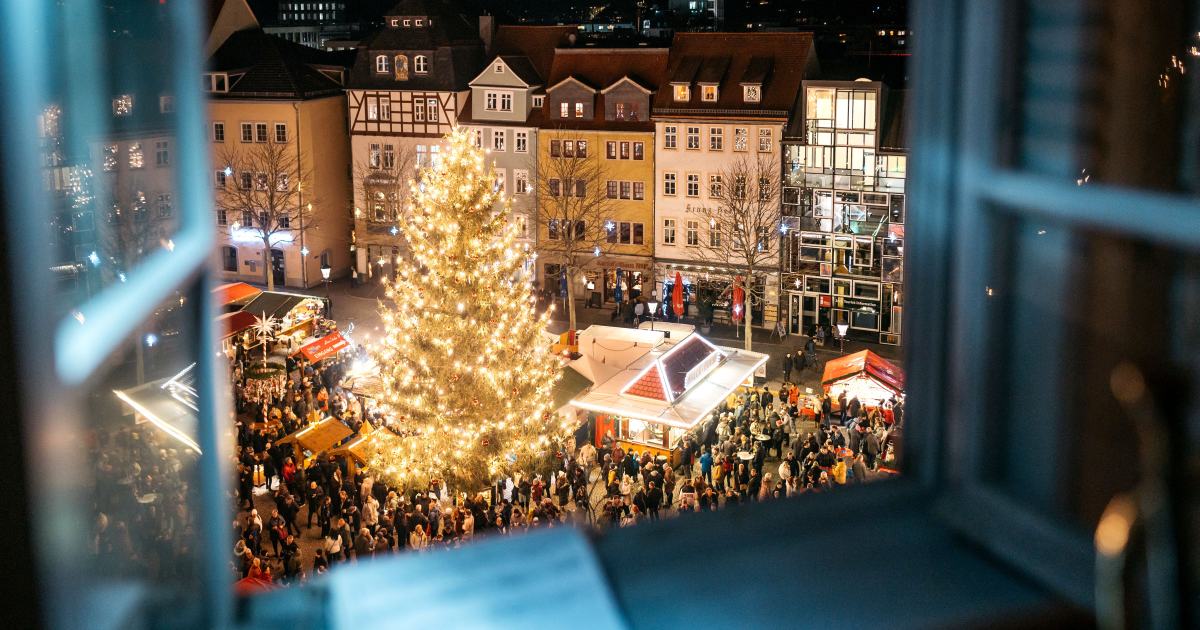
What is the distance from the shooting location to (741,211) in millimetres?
26672

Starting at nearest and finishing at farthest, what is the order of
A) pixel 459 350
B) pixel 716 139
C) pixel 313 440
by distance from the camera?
pixel 459 350, pixel 313 440, pixel 716 139

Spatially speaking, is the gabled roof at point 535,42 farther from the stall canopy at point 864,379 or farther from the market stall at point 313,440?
the market stall at point 313,440

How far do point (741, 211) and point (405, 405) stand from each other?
1358 centimetres

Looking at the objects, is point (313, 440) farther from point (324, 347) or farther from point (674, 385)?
point (324, 347)

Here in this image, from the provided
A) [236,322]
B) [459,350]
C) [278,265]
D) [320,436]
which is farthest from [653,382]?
[278,265]

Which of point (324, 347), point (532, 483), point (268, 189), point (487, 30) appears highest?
point (487, 30)

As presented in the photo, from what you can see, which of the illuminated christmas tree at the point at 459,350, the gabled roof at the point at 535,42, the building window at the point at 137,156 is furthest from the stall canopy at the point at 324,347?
the building window at the point at 137,156

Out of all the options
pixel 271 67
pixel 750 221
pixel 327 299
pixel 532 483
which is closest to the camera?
pixel 532 483

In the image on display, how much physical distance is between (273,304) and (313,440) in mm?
8147

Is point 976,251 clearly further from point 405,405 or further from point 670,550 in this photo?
point 405,405

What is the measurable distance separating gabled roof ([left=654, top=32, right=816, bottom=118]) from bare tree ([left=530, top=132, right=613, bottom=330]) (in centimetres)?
238

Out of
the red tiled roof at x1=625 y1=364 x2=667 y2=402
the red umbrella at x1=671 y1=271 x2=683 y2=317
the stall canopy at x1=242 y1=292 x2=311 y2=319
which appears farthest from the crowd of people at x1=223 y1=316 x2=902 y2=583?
the red umbrella at x1=671 y1=271 x2=683 y2=317

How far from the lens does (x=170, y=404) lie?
1242 millimetres

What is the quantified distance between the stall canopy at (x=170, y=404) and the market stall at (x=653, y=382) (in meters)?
13.2
